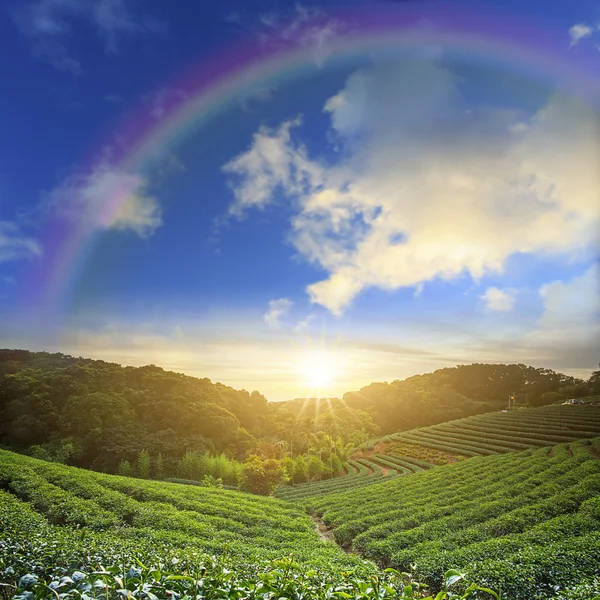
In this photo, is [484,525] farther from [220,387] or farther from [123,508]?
[220,387]

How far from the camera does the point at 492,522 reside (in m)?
13.7

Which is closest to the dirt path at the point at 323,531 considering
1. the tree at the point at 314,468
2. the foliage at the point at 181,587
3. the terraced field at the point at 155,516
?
the terraced field at the point at 155,516

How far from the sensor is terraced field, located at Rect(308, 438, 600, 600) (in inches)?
310

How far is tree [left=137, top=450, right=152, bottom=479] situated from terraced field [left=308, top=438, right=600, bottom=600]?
14.6 metres

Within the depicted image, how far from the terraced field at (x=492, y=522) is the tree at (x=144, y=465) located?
14.6 meters

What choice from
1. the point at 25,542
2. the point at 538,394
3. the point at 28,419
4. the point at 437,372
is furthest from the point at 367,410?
the point at 25,542

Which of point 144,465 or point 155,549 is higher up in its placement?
point 155,549

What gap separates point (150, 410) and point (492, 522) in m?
32.7

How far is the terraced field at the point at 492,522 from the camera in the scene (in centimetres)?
787

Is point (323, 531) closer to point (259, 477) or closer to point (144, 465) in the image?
point (259, 477)

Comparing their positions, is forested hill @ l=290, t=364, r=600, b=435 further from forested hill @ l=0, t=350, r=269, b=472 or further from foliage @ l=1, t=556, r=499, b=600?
foliage @ l=1, t=556, r=499, b=600

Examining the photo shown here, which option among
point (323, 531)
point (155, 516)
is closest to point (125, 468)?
point (323, 531)

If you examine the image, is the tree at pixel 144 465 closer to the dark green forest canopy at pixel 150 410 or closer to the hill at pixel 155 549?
the dark green forest canopy at pixel 150 410

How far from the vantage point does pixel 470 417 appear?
171 ft
